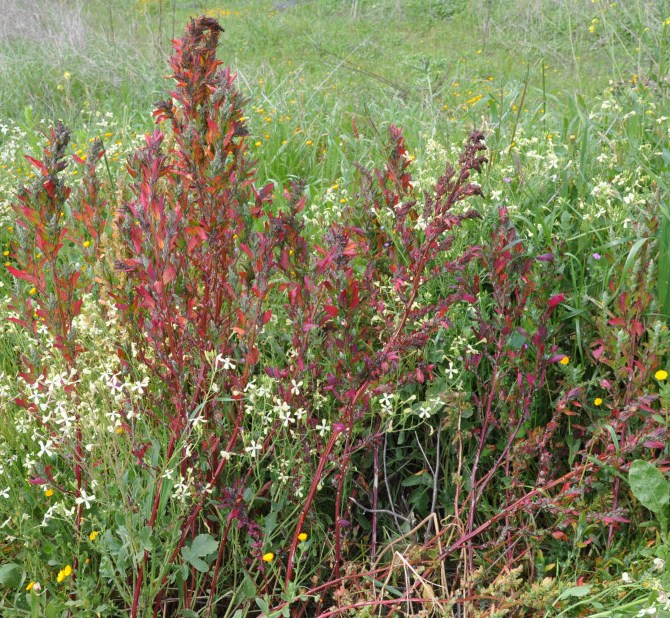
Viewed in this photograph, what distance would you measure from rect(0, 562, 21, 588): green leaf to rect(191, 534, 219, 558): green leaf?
0.50 m

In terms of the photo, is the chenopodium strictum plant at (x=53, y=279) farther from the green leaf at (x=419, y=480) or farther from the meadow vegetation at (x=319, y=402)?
the green leaf at (x=419, y=480)

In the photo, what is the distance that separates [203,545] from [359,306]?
77 cm

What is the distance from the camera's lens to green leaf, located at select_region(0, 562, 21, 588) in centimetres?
199

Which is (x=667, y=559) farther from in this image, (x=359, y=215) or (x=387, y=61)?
(x=387, y=61)

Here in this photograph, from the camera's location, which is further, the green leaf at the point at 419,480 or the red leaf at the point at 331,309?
the green leaf at the point at 419,480

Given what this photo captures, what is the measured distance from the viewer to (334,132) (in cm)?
488

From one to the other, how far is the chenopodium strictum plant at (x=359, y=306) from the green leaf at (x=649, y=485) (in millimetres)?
603

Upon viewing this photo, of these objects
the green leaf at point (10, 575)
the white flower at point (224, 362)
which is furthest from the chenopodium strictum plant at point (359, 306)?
the green leaf at point (10, 575)

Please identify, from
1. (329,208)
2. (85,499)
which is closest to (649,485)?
(85,499)

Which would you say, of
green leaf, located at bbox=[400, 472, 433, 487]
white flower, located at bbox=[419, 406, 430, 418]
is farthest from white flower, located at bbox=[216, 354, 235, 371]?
green leaf, located at bbox=[400, 472, 433, 487]

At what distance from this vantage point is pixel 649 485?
1.92m

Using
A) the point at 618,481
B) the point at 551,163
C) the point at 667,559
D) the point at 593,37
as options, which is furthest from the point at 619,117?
the point at 593,37

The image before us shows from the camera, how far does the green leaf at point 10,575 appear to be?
1987 mm

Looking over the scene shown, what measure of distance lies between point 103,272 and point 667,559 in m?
1.75
